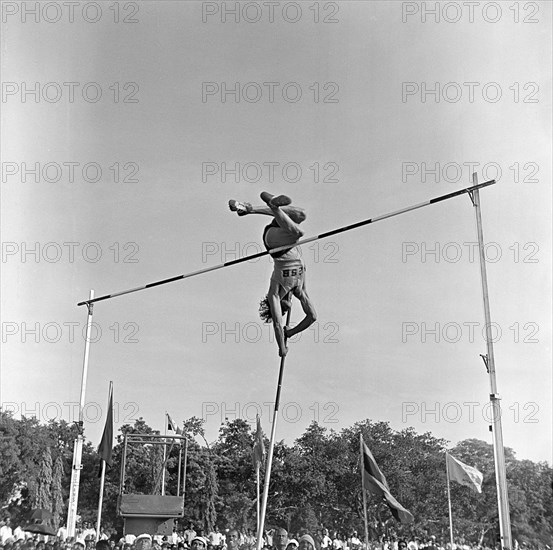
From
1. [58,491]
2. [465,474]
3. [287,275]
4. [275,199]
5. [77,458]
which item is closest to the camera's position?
[275,199]

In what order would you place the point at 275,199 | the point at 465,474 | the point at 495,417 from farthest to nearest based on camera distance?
1. the point at 465,474
2. the point at 495,417
3. the point at 275,199

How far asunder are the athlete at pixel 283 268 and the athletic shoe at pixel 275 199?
71 millimetres

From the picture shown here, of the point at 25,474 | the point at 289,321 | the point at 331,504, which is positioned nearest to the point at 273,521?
the point at 331,504

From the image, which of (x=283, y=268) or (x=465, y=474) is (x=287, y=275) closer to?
(x=283, y=268)

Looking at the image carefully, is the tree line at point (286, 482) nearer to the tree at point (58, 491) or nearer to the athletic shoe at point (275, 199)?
the tree at point (58, 491)

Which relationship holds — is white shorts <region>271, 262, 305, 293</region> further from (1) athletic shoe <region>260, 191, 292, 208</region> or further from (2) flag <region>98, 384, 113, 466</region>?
(2) flag <region>98, 384, 113, 466</region>

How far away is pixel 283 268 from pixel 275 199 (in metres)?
1.03

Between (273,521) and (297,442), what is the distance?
544cm

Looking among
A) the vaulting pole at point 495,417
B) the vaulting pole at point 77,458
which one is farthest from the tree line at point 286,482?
the vaulting pole at point 495,417

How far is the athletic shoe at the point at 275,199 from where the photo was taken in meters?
8.72

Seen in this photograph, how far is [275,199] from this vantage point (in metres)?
8.77

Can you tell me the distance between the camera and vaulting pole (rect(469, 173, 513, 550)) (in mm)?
14953

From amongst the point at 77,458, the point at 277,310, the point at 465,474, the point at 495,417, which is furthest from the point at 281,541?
the point at 465,474

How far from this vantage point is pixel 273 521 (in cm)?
4516
